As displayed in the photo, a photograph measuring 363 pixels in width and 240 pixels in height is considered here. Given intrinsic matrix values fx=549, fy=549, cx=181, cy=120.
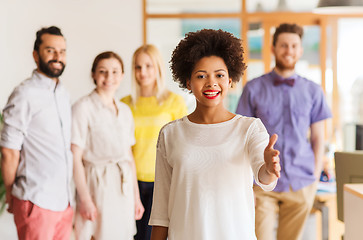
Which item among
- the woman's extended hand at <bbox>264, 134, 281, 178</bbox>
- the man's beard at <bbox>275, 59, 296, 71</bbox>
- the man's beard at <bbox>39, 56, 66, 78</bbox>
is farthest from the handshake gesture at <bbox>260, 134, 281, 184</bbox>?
the man's beard at <bbox>275, 59, 296, 71</bbox>

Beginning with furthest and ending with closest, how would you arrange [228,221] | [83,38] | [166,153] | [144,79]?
1. [83,38]
2. [144,79]
3. [166,153]
4. [228,221]

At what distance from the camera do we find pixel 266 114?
133 inches

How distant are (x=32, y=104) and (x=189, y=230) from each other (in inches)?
55.4

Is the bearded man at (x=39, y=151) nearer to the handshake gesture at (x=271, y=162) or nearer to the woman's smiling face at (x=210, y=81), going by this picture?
the woman's smiling face at (x=210, y=81)

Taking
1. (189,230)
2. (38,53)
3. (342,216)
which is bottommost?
(342,216)

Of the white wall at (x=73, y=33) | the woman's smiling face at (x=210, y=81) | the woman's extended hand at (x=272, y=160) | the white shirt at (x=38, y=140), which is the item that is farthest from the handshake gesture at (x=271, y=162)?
the white wall at (x=73, y=33)

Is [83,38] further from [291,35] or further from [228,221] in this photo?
[228,221]

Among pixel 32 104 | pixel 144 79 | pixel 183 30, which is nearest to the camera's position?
pixel 32 104

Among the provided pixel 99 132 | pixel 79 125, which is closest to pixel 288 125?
pixel 99 132

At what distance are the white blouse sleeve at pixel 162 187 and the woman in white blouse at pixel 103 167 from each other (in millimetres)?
1324

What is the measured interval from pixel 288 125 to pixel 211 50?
1.55m

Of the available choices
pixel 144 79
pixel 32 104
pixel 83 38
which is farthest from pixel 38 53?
pixel 83 38

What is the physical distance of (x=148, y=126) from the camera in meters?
3.46

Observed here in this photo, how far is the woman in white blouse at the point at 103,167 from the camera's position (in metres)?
3.25
